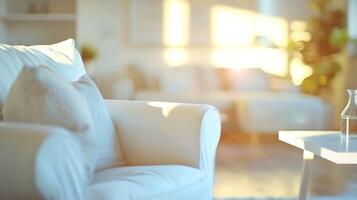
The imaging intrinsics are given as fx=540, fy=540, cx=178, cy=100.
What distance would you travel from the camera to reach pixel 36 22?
577 centimetres

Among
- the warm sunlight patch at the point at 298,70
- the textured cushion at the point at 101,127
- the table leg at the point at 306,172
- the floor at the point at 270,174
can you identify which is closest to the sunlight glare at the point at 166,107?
the textured cushion at the point at 101,127

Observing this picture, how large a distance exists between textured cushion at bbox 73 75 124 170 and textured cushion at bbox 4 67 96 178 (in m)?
0.35

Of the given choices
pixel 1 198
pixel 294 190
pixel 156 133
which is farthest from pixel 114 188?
pixel 294 190

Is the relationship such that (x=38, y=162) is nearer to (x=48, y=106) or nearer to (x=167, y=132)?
(x=48, y=106)

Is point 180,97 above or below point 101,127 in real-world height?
below

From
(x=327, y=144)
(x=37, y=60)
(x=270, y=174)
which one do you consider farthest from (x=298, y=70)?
(x=37, y=60)

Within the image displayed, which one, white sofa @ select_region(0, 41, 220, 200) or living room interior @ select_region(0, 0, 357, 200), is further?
living room interior @ select_region(0, 0, 357, 200)

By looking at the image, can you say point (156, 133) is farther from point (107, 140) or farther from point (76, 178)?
point (76, 178)

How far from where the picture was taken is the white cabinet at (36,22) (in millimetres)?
5668

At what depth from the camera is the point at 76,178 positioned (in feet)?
4.45

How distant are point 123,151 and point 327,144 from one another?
0.79m

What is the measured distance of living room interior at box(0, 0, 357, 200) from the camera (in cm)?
147

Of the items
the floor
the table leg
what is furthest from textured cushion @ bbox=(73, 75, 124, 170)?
the floor

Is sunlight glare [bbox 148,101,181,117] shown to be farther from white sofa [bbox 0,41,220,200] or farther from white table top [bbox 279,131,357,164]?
white table top [bbox 279,131,357,164]
